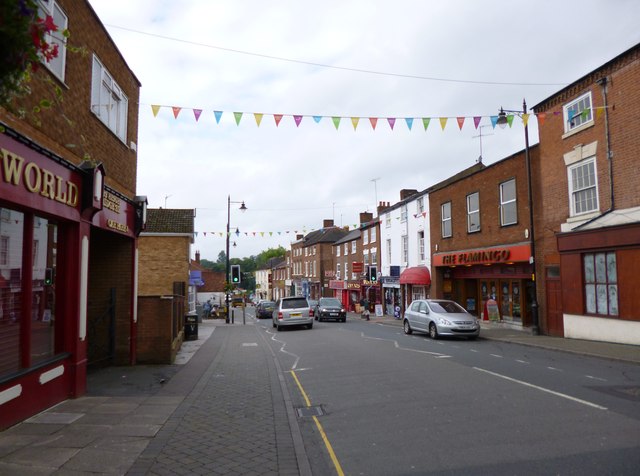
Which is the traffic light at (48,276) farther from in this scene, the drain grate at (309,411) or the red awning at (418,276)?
the red awning at (418,276)

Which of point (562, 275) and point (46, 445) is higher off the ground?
point (562, 275)

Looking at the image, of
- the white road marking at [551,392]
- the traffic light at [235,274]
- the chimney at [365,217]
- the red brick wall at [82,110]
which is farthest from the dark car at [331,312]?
the white road marking at [551,392]

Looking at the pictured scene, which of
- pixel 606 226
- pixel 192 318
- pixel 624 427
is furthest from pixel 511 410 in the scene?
pixel 192 318

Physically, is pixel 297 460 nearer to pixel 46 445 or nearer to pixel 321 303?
pixel 46 445

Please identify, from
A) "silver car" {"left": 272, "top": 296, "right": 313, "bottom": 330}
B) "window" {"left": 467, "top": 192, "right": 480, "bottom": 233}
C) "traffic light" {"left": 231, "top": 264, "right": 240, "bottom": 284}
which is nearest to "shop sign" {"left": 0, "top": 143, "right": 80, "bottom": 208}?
"silver car" {"left": 272, "top": 296, "right": 313, "bottom": 330}

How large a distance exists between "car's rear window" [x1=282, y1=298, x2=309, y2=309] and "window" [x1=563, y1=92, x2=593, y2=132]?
14475 millimetres

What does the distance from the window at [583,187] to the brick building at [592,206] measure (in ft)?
0.11

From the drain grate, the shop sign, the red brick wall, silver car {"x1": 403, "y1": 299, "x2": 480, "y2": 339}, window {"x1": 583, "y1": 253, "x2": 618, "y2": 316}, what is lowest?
the drain grate

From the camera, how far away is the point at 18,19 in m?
2.81

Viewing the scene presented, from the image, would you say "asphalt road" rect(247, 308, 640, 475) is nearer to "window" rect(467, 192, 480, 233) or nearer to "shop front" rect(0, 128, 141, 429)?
"shop front" rect(0, 128, 141, 429)

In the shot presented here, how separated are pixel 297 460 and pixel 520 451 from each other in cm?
241

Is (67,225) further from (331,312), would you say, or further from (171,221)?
(331,312)

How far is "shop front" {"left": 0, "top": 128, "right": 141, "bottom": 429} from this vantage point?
6.37 m

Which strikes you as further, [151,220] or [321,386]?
[151,220]
